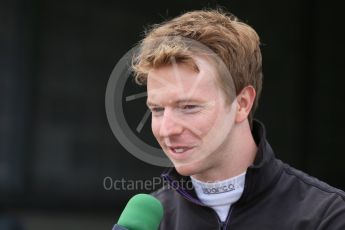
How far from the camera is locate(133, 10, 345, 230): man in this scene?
1.93 meters

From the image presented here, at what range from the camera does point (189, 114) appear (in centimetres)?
193

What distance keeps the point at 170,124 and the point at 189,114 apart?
6 centimetres

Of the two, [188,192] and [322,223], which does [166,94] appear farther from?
[322,223]

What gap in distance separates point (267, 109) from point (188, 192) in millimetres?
4064


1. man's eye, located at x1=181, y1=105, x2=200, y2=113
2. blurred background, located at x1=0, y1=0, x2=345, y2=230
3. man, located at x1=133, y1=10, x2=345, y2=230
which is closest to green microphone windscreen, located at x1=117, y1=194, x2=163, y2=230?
man, located at x1=133, y1=10, x2=345, y2=230

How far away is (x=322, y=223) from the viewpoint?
1874mm

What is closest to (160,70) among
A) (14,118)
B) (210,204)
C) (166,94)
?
(166,94)

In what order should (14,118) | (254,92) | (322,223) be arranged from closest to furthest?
(322,223), (254,92), (14,118)

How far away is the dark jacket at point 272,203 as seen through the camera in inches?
75.0

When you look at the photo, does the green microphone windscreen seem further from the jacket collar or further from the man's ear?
the man's ear

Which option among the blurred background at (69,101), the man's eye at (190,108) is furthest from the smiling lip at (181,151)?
the blurred background at (69,101)

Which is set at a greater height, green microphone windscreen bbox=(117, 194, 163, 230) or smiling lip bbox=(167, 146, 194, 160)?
smiling lip bbox=(167, 146, 194, 160)

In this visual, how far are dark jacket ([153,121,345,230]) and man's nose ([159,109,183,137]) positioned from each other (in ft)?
0.80

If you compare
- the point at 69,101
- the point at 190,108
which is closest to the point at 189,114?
the point at 190,108
